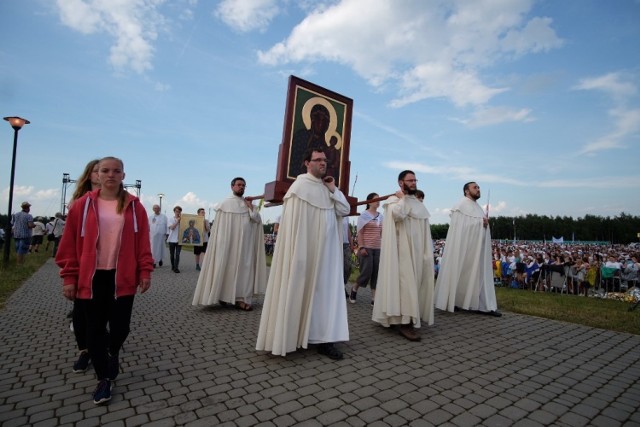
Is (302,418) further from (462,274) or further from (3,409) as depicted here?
(462,274)

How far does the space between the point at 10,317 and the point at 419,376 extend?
6.06 meters

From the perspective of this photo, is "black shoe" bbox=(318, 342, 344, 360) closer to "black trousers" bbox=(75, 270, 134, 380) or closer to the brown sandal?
"black trousers" bbox=(75, 270, 134, 380)

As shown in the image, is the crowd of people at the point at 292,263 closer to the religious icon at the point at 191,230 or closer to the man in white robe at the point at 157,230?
the religious icon at the point at 191,230

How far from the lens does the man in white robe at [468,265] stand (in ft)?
22.7

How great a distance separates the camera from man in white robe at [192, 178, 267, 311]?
6.66 meters

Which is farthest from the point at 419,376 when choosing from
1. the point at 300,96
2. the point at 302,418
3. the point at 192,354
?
the point at 300,96

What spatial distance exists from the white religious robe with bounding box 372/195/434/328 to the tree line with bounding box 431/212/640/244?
8275 centimetres

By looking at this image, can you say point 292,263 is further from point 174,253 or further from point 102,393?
point 174,253

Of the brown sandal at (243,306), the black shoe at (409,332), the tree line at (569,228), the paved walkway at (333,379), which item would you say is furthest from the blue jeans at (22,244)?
the tree line at (569,228)

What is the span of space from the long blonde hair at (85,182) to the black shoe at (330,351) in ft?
10.4

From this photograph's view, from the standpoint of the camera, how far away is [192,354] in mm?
4215

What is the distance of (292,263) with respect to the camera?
4.20 meters

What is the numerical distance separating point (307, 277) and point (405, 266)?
1.71 m

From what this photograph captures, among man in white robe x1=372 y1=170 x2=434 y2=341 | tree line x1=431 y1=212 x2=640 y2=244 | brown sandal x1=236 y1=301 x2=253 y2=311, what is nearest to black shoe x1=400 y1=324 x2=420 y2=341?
man in white robe x1=372 y1=170 x2=434 y2=341
